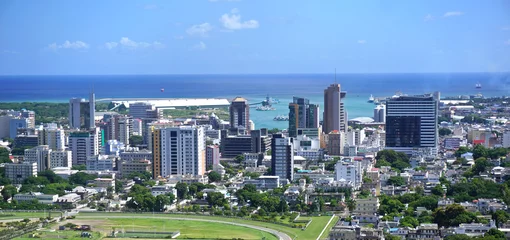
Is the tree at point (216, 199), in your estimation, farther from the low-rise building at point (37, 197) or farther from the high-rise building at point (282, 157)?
the low-rise building at point (37, 197)

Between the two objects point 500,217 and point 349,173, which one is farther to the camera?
point 349,173

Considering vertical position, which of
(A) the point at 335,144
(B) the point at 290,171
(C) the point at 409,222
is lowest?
(C) the point at 409,222

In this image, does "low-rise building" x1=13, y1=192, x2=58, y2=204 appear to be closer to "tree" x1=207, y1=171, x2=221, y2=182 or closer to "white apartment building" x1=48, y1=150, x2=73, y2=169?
"tree" x1=207, y1=171, x2=221, y2=182

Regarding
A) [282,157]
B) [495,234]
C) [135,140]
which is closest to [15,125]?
[135,140]

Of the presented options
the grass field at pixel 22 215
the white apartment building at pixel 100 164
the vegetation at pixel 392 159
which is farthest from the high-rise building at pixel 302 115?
the grass field at pixel 22 215

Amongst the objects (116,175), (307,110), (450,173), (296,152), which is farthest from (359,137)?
(116,175)

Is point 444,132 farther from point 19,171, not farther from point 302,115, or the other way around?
point 19,171

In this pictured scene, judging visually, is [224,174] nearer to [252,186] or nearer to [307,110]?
[252,186]
